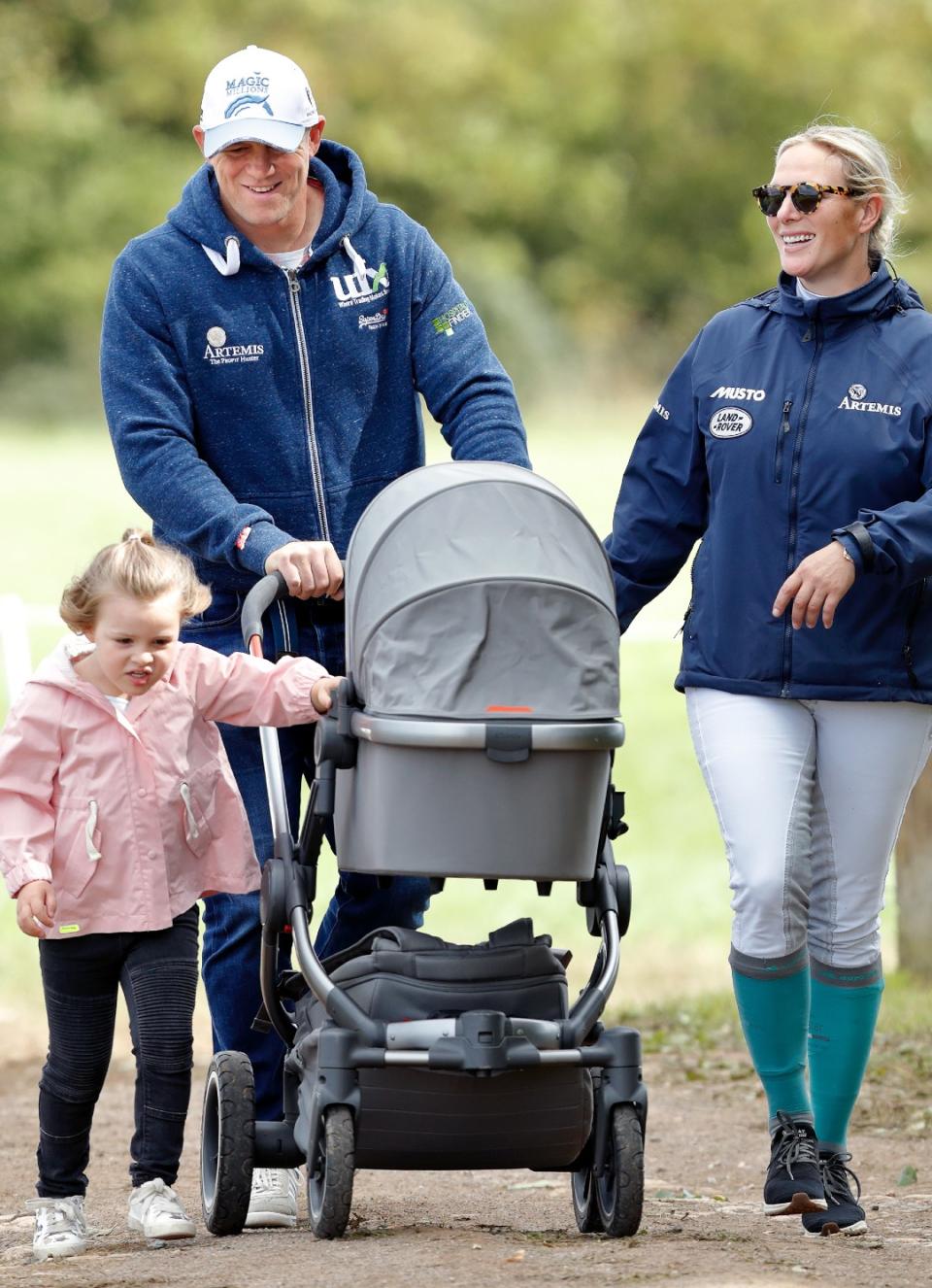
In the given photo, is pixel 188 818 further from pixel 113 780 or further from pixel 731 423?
pixel 731 423

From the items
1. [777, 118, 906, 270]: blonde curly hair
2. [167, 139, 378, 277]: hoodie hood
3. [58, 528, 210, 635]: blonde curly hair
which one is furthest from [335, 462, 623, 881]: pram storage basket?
[777, 118, 906, 270]: blonde curly hair

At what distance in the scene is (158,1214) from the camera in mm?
4125

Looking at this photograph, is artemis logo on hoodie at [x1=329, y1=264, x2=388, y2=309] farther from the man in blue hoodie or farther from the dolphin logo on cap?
the dolphin logo on cap

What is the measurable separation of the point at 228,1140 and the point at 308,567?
1.12 meters

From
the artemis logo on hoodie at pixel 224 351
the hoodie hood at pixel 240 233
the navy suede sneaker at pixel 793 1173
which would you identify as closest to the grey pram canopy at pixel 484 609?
the artemis logo on hoodie at pixel 224 351

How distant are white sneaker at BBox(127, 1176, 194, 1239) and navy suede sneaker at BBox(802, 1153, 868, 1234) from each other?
1251 mm

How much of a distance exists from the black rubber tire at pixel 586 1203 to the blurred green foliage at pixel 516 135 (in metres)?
27.0

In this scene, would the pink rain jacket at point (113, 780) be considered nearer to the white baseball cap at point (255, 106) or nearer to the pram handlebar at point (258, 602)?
the pram handlebar at point (258, 602)

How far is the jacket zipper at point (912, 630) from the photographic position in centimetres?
424

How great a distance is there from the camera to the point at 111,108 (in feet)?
107

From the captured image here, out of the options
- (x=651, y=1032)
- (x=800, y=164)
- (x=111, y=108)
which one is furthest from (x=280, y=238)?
(x=111, y=108)

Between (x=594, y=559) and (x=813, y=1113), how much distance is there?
55.3 inches

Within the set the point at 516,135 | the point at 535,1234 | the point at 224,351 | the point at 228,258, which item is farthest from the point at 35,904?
the point at 516,135

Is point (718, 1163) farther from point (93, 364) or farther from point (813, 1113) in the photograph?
point (93, 364)
